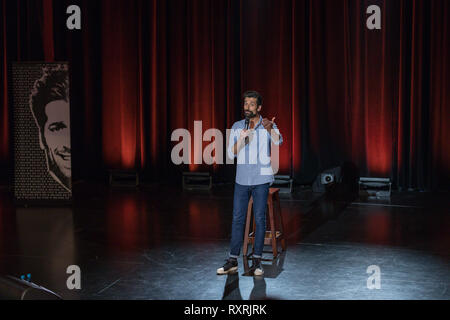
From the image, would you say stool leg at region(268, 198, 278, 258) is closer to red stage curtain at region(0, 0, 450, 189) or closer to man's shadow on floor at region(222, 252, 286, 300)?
man's shadow on floor at region(222, 252, 286, 300)

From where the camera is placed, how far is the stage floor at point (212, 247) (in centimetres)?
390

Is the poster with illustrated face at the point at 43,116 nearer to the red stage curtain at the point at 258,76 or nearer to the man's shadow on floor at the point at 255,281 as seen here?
the red stage curtain at the point at 258,76

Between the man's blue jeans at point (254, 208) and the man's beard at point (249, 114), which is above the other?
the man's beard at point (249, 114)

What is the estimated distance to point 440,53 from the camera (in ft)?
24.2

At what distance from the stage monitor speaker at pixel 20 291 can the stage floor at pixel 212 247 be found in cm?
172

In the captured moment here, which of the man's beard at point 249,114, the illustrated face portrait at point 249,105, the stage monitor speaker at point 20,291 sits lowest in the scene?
the stage monitor speaker at point 20,291

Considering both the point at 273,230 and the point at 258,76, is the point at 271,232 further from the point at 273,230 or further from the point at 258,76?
the point at 258,76

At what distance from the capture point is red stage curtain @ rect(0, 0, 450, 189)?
7520mm

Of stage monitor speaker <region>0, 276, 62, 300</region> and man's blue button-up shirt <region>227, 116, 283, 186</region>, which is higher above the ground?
man's blue button-up shirt <region>227, 116, 283, 186</region>

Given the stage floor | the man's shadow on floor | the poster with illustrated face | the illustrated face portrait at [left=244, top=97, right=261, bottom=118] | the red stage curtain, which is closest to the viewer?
the man's shadow on floor

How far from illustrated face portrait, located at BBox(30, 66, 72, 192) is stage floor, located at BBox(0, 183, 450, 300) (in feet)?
2.11

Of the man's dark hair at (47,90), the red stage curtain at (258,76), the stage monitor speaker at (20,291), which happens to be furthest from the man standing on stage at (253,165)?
the red stage curtain at (258,76)

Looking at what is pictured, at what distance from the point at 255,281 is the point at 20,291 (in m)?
2.28

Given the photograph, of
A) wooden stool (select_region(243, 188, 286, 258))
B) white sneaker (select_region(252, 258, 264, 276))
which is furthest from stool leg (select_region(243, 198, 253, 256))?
white sneaker (select_region(252, 258, 264, 276))
